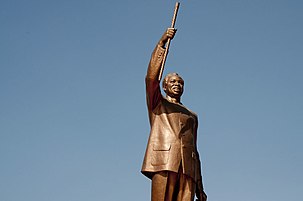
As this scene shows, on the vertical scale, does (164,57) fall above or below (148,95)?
above

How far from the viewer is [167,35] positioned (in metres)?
9.42

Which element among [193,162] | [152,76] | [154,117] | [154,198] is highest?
[152,76]

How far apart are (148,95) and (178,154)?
1137 millimetres

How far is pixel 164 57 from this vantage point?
933 centimetres

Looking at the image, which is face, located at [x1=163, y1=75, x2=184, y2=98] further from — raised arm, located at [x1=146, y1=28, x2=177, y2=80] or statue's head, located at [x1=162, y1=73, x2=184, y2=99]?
raised arm, located at [x1=146, y1=28, x2=177, y2=80]

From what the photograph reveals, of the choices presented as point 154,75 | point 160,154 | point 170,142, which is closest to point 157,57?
point 154,75

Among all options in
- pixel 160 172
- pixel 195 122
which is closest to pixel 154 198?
pixel 160 172

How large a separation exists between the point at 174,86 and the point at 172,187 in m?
1.82

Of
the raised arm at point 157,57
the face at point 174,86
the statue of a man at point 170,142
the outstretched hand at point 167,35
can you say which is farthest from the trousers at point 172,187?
the outstretched hand at point 167,35

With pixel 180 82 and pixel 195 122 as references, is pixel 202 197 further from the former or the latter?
pixel 180 82

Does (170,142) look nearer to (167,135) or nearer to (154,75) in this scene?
(167,135)

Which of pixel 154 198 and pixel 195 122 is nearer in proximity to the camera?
pixel 154 198

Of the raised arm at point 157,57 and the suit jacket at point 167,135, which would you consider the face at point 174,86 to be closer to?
the suit jacket at point 167,135

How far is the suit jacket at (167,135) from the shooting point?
901cm
